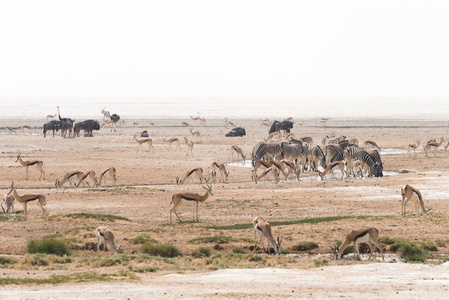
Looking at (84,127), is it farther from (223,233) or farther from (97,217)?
(223,233)

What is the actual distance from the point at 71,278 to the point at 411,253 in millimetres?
7822

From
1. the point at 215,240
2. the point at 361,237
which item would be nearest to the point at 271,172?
the point at 215,240

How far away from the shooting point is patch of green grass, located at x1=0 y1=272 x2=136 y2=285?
14058mm

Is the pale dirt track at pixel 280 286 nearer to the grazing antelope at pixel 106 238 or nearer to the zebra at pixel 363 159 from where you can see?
the grazing antelope at pixel 106 238

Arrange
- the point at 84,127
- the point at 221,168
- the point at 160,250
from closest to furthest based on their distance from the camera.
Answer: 1. the point at 160,250
2. the point at 221,168
3. the point at 84,127

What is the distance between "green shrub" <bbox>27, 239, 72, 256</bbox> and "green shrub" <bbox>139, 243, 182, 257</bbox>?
1.84 meters

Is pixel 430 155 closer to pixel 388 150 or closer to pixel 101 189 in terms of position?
pixel 388 150

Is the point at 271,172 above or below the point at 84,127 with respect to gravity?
below

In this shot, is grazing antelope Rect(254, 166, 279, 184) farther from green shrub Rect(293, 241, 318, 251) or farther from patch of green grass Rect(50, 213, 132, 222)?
green shrub Rect(293, 241, 318, 251)

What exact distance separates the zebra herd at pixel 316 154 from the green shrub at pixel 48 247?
2039cm

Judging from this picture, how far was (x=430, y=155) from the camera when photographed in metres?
43.7

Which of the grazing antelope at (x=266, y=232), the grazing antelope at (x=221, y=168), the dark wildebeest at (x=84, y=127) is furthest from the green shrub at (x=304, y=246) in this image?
the dark wildebeest at (x=84, y=127)

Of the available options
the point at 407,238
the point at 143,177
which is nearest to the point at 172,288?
the point at 407,238

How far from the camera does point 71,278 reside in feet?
47.6
